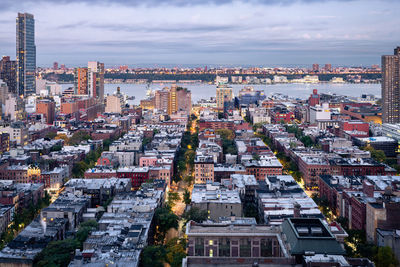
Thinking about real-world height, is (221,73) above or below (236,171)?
above

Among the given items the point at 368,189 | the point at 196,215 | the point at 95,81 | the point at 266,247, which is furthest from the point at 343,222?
the point at 95,81

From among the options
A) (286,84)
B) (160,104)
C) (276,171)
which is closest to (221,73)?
(286,84)

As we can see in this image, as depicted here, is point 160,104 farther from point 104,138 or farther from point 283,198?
point 283,198

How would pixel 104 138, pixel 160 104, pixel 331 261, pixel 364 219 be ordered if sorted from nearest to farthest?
pixel 331 261
pixel 364 219
pixel 104 138
pixel 160 104

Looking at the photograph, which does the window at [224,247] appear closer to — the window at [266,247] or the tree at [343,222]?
the window at [266,247]

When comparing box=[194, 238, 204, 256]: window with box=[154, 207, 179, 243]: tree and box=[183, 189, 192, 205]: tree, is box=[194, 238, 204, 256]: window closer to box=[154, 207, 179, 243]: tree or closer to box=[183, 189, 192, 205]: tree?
box=[154, 207, 179, 243]: tree

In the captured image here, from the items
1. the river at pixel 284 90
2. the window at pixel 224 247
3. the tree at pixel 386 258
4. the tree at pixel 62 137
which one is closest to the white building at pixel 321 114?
the tree at pixel 62 137

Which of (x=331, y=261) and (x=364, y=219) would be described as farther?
(x=364, y=219)

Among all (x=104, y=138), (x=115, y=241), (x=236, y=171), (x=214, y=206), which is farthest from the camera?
(x=104, y=138)
